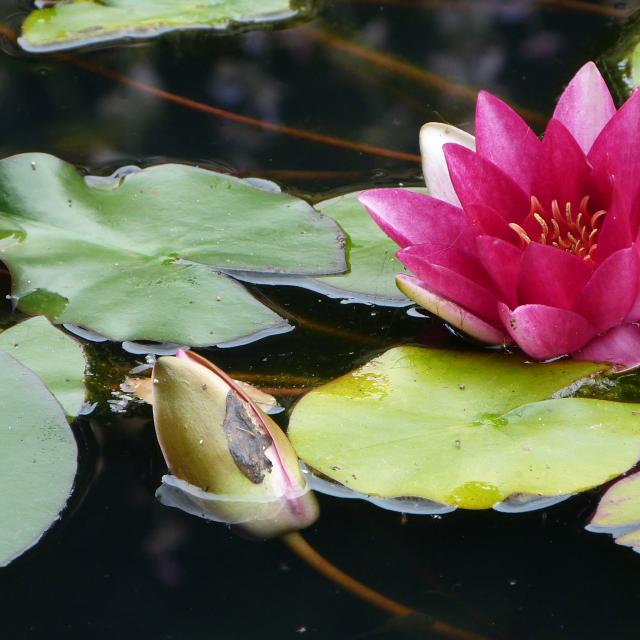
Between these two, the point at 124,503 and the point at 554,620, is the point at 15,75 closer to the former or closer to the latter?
the point at 124,503

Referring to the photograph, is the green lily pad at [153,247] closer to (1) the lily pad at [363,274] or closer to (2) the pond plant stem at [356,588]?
(1) the lily pad at [363,274]

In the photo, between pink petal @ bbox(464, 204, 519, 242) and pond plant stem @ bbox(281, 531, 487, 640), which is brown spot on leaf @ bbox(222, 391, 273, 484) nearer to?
pond plant stem @ bbox(281, 531, 487, 640)

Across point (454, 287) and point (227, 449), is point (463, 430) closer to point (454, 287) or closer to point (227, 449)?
point (454, 287)

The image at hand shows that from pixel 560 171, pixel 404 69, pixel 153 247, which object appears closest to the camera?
pixel 560 171

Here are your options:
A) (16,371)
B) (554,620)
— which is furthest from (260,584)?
(16,371)

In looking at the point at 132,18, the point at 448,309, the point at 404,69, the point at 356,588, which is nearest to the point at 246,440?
the point at 356,588

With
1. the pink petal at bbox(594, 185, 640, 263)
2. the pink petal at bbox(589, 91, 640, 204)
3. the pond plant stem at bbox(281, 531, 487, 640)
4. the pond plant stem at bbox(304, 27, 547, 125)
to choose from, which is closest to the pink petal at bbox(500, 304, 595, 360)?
the pink petal at bbox(594, 185, 640, 263)

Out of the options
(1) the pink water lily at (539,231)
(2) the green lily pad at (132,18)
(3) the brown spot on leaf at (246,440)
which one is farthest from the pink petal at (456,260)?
(2) the green lily pad at (132,18)
